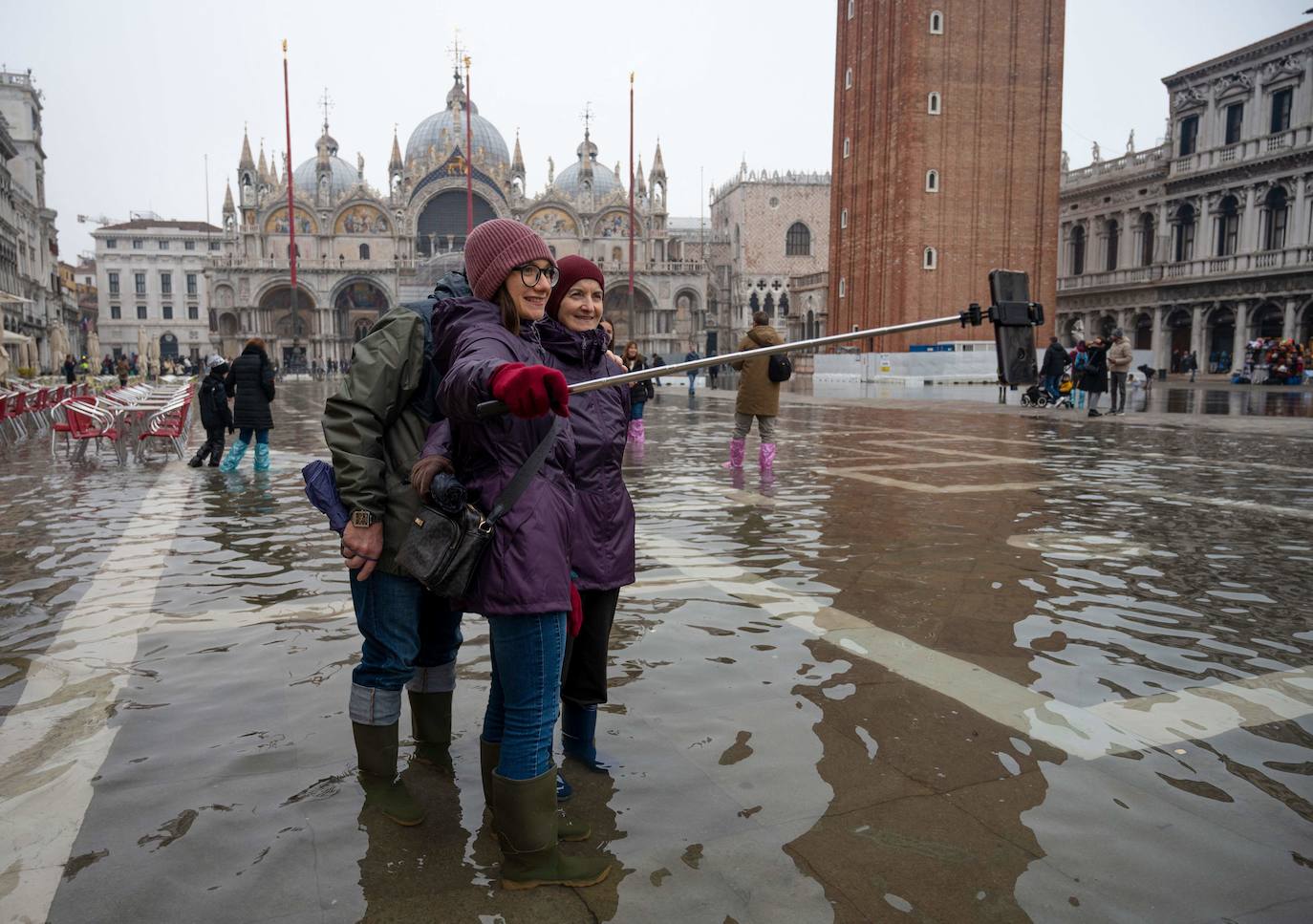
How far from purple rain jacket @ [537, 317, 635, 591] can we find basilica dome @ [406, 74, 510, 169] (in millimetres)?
66525

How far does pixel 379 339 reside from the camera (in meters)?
2.48

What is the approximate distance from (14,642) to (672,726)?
3094 mm

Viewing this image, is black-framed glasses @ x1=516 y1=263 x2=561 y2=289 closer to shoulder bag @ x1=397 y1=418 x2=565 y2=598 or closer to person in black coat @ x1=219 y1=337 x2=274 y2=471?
A: shoulder bag @ x1=397 y1=418 x2=565 y2=598

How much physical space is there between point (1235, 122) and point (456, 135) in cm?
4841

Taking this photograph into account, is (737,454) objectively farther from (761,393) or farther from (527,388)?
(527,388)

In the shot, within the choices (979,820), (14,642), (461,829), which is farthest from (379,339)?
(14,642)

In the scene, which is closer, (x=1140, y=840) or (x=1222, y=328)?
(x=1140, y=840)

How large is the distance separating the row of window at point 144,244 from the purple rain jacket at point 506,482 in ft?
295

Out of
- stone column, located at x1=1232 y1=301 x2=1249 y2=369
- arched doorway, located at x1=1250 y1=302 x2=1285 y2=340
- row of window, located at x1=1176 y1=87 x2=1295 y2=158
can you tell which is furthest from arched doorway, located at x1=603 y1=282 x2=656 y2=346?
arched doorway, located at x1=1250 y1=302 x2=1285 y2=340

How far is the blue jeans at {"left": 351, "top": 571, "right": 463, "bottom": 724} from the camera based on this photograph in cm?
257

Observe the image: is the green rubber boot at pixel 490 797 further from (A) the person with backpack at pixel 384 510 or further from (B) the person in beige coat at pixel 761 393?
(B) the person in beige coat at pixel 761 393

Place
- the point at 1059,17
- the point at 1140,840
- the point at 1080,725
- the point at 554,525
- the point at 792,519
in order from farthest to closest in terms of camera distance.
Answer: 1. the point at 1059,17
2. the point at 792,519
3. the point at 1080,725
4. the point at 1140,840
5. the point at 554,525

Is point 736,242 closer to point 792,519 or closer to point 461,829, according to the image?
point 792,519

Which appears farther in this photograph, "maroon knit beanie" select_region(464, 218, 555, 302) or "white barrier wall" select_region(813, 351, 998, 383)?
"white barrier wall" select_region(813, 351, 998, 383)
